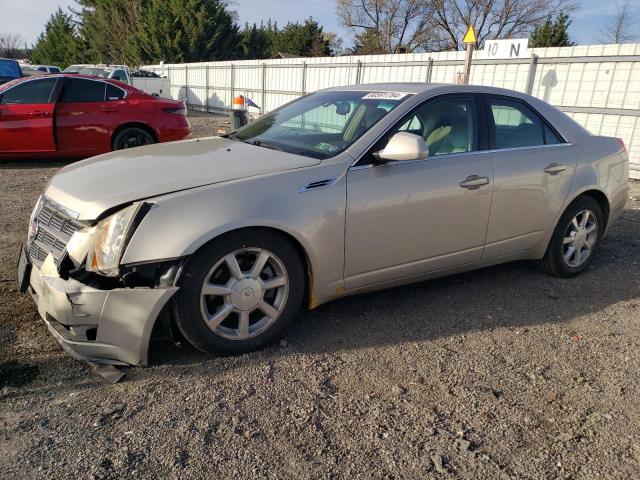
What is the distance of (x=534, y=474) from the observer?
7.59 feet

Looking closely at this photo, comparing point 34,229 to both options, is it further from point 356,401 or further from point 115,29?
point 115,29

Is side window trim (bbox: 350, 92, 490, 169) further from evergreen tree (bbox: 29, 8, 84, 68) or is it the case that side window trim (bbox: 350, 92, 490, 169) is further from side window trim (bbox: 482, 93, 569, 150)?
evergreen tree (bbox: 29, 8, 84, 68)

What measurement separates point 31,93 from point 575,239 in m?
8.38

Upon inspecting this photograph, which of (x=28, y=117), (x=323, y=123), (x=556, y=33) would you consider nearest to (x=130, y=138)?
(x=28, y=117)

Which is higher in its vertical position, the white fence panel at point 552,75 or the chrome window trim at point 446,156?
the white fence panel at point 552,75

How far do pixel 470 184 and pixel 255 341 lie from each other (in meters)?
1.86

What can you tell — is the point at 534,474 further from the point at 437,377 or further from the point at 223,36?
the point at 223,36

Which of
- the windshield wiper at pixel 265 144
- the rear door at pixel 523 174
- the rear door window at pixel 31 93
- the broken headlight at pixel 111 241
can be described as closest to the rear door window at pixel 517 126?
the rear door at pixel 523 174

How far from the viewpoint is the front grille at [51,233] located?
115 inches

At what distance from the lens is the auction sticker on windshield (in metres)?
3.79

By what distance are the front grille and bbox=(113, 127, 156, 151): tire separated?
634 cm

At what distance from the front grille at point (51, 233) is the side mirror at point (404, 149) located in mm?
1830

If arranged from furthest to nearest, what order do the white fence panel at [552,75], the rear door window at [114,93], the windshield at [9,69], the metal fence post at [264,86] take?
1. the metal fence post at [264,86]
2. the windshield at [9,69]
3. the white fence panel at [552,75]
4. the rear door window at [114,93]

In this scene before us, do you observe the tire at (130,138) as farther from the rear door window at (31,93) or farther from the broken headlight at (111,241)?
the broken headlight at (111,241)
